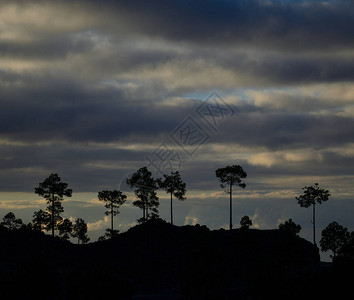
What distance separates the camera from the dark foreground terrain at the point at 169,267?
6600 cm

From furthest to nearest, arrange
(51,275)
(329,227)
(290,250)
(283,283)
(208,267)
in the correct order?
(329,227)
(290,250)
(208,267)
(283,283)
(51,275)

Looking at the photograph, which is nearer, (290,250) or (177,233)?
(290,250)

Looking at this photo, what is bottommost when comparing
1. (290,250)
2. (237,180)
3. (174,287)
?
(174,287)

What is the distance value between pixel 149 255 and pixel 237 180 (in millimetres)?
26965

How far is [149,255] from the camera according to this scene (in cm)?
10675

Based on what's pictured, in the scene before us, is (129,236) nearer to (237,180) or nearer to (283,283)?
(237,180)

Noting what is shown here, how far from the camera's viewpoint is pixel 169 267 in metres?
102

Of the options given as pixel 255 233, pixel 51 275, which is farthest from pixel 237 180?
pixel 51 275

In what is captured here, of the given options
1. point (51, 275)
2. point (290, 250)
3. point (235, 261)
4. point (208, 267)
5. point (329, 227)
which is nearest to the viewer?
point (51, 275)

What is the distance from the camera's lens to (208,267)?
82.6m

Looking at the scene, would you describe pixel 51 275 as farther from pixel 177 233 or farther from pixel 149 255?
pixel 177 233

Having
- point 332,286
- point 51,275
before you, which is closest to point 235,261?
point 332,286

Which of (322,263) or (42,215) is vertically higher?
(42,215)

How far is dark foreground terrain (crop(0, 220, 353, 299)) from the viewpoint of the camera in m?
66.0
